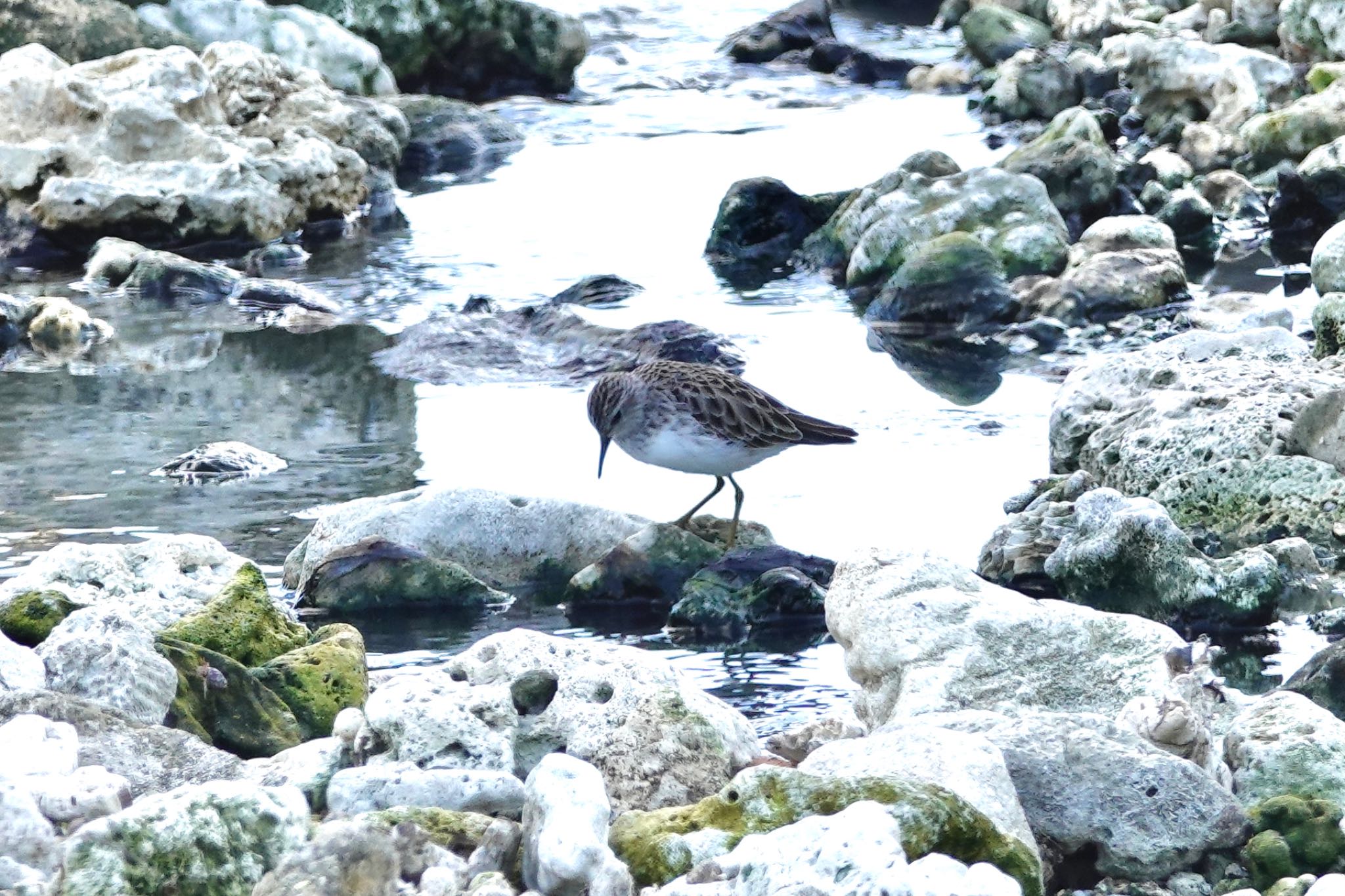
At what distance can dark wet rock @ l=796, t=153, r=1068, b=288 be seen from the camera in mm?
13500

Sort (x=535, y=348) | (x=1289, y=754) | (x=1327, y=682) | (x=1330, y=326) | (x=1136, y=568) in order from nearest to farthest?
(x=1289, y=754) → (x=1327, y=682) → (x=1136, y=568) → (x=1330, y=326) → (x=535, y=348)

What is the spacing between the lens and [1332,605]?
7465 mm

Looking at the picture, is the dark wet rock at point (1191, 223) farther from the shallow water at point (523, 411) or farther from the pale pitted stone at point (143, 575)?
the pale pitted stone at point (143, 575)

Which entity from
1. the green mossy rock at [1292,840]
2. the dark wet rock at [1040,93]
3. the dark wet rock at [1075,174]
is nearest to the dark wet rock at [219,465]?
the green mossy rock at [1292,840]

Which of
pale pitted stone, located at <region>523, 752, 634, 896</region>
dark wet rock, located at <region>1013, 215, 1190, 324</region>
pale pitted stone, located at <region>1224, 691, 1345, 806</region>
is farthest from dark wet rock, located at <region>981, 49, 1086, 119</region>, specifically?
pale pitted stone, located at <region>523, 752, 634, 896</region>

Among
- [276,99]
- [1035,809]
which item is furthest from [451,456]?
[276,99]

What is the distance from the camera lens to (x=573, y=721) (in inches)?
224

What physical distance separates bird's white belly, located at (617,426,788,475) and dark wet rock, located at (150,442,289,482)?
7.57 ft

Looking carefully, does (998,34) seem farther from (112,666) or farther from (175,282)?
(112,666)

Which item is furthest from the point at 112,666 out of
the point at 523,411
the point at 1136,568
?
the point at 523,411

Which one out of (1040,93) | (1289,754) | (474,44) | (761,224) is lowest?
(474,44)

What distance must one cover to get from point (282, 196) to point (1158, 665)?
35.7 feet

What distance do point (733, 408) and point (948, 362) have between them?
4193mm

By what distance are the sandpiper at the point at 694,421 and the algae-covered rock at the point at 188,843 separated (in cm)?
356
